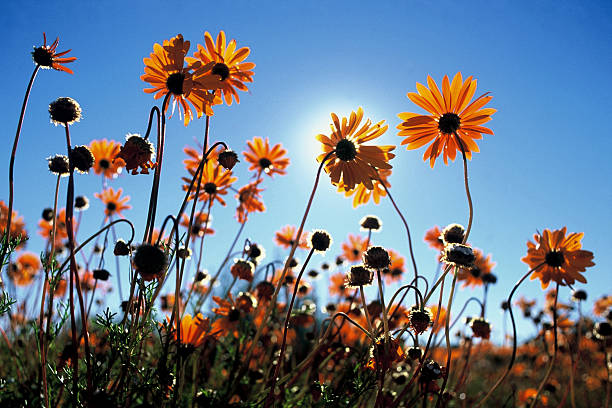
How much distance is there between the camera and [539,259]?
84.4 inches

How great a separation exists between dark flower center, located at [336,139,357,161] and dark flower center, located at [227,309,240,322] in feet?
4.55

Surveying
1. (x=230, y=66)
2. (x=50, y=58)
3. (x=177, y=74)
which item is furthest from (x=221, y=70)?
(x=50, y=58)

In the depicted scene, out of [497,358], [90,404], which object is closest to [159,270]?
[90,404]

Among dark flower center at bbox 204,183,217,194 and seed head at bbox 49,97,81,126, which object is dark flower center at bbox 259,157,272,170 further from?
seed head at bbox 49,97,81,126

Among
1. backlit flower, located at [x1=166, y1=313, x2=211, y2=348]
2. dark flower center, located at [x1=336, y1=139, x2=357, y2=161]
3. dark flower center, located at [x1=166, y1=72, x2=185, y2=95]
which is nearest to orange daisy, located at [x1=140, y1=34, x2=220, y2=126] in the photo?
dark flower center, located at [x1=166, y1=72, x2=185, y2=95]

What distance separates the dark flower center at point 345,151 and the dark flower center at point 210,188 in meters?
1.20

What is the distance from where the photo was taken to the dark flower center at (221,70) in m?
2.05

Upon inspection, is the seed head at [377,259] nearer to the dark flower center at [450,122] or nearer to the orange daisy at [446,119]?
the orange daisy at [446,119]

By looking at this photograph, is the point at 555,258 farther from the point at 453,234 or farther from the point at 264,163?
the point at 264,163

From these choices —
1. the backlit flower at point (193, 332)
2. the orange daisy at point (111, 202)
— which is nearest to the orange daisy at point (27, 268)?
the orange daisy at point (111, 202)

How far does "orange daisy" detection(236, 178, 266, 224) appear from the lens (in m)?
2.83

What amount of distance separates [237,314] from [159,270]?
4.62 feet

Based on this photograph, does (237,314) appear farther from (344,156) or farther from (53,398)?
(344,156)

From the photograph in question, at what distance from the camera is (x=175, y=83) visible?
63.4 inches
